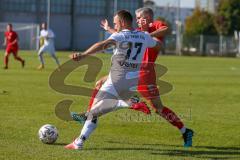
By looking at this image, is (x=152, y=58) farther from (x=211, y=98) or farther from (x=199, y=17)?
(x=199, y=17)

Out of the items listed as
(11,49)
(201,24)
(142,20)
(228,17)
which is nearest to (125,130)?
(142,20)

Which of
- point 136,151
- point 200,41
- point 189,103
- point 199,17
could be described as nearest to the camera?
point 136,151

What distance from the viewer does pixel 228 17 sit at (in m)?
89.0

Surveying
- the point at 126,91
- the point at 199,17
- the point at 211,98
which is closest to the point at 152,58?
the point at 126,91

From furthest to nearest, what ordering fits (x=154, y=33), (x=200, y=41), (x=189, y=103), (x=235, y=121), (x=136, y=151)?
(x=200, y=41), (x=189, y=103), (x=235, y=121), (x=154, y=33), (x=136, y=151)

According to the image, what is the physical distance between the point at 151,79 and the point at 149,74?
0.09 metres

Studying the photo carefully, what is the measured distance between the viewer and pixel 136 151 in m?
9.84

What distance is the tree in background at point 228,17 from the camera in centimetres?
8869

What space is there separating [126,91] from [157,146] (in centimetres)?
110

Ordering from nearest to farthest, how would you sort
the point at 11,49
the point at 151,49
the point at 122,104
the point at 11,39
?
the point at 122,104, the point at 151,49, the point at 11,49, the point at 11,39

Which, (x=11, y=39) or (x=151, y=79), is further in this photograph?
(x=11, y=39)

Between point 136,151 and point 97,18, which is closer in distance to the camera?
point 136,151

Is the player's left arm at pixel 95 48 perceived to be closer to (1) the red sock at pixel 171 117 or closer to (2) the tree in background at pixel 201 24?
(1) the red sock at pixel 171 117

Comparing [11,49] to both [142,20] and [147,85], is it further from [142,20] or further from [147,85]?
[142,20]
